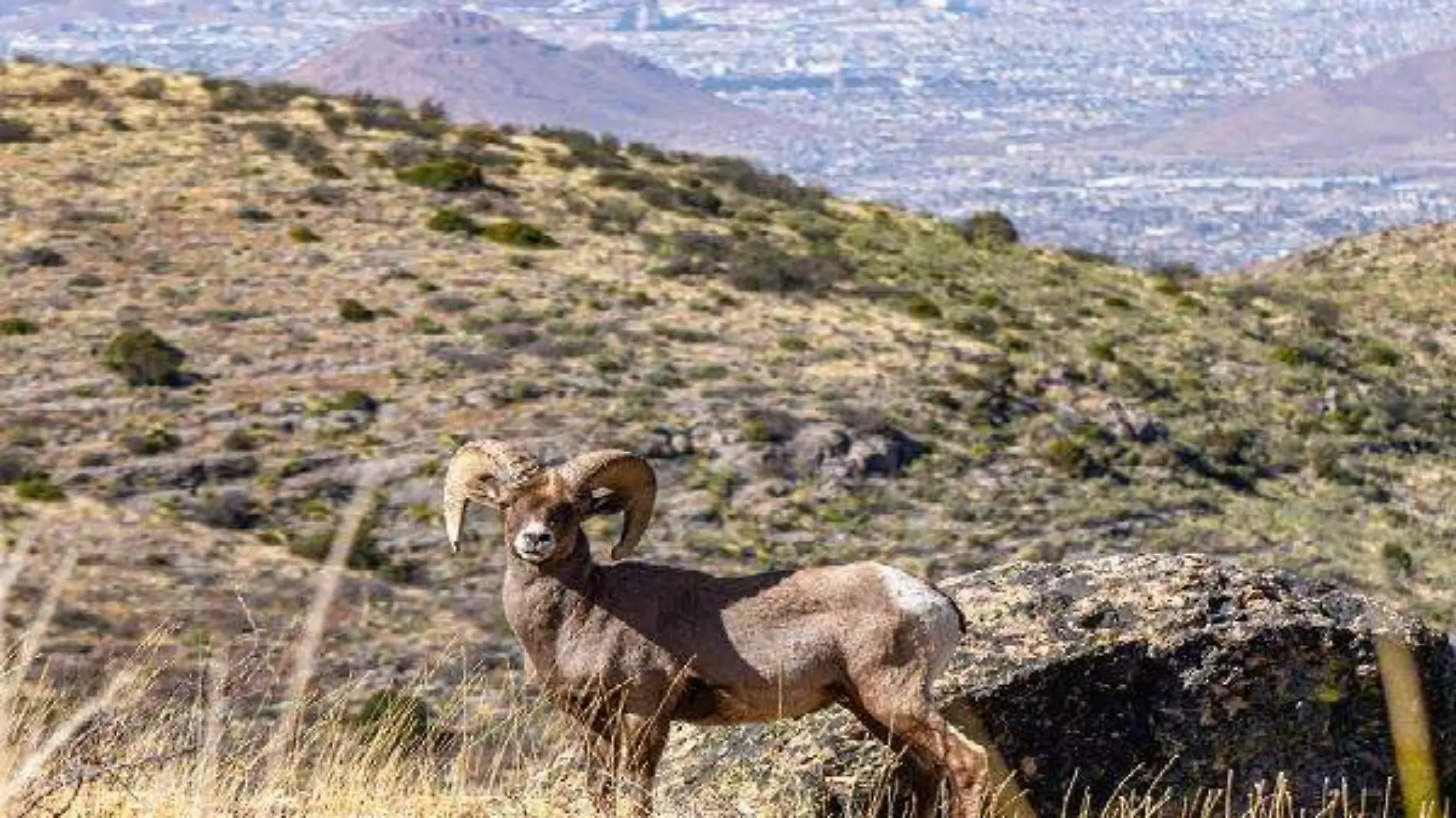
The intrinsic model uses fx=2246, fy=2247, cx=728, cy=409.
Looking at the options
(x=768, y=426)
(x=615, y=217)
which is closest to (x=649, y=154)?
(x=615, y=217)

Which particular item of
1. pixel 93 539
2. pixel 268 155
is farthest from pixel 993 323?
pixel 93 539

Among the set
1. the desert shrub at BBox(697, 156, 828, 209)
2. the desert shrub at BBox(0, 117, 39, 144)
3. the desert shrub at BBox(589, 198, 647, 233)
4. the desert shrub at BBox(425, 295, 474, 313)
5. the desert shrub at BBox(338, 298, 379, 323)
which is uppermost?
the desert shrub at BBox(0, 117, 39, 144)

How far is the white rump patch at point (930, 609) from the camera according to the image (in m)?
7.98

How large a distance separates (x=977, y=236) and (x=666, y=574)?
53.4 m

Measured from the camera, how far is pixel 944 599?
26.7 ft

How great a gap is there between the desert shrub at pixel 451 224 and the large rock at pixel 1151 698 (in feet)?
120

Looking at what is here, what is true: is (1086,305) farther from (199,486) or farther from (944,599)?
(944,599)

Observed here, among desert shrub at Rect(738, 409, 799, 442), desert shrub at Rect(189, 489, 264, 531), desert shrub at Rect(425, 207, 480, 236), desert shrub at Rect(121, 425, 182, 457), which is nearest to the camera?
desert shrub at Rect(189, 489, 264, 531)

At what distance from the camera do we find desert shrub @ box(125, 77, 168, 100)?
183 ft

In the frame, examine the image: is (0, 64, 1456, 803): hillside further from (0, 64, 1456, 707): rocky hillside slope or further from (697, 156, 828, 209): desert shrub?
(697, 156, 828, 209): desert shrub

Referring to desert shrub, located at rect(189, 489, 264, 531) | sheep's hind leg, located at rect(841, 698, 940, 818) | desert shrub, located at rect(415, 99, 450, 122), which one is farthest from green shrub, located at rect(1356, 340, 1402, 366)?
sheep's hind leg, located at rect(841, 698, 940, 818)

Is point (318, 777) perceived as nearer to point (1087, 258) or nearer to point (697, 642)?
point (697, 642)

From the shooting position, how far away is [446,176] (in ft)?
160

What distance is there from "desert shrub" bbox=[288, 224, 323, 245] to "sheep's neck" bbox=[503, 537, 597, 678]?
120 ft
